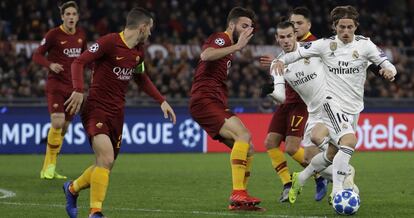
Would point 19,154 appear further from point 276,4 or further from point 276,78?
point 276,4

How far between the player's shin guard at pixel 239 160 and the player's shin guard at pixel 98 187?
1.82m

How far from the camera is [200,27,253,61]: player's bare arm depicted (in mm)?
10609

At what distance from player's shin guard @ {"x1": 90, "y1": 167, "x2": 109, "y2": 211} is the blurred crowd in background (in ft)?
47.3

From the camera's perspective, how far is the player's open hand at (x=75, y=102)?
9375 mm

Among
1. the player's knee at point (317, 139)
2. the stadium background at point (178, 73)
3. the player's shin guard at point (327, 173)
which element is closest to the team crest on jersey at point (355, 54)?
the player's knee at point (317, 139)

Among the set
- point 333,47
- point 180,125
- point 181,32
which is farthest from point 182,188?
point 181,32

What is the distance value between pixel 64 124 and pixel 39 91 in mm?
9002

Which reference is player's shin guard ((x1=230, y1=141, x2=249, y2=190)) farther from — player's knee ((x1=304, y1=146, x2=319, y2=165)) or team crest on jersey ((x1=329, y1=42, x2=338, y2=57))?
player's knee ((x1=304, y1=146, x2=319, y2=165))

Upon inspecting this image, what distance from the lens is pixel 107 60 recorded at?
32.6 ft

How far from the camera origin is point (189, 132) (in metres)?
23.5

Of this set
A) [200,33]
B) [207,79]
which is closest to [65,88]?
[207,79]

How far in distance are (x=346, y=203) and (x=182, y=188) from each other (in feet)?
13.1

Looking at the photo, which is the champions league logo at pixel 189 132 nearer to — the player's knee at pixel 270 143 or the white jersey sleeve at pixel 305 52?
the player's knee at pixel 270 143

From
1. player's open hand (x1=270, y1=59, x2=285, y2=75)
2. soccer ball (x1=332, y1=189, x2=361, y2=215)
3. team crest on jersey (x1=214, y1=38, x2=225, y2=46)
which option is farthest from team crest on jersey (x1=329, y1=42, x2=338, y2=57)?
soccer ball (x1=332, y1=189, x2=361, y2=215)
